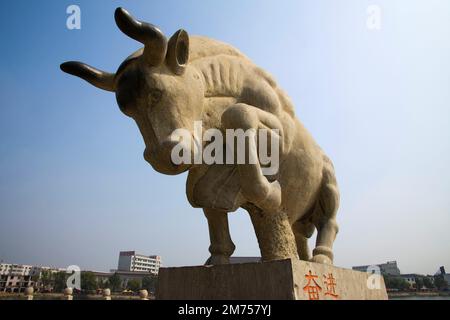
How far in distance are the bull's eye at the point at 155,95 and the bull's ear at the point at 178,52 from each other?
9.2 inches

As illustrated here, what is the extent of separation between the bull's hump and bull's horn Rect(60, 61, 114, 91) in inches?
29.2

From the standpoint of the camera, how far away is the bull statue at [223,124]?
2404mm

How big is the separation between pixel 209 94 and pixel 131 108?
690mm

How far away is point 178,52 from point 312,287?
78.4 inches

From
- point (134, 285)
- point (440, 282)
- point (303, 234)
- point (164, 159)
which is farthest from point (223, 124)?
point (134, 285)

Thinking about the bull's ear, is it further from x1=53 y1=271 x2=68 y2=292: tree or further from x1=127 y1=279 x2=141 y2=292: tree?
x1=127 y1=279 x2=141 y2=292: tree

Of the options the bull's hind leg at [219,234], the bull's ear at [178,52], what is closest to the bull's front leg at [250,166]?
the bull's hind leg at [219,234]

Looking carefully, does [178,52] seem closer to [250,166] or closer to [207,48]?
[207,48]

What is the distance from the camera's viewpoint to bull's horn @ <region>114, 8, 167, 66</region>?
2.21 m

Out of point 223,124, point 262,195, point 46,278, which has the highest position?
point 46,278

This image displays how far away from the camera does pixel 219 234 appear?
2.84 meters
